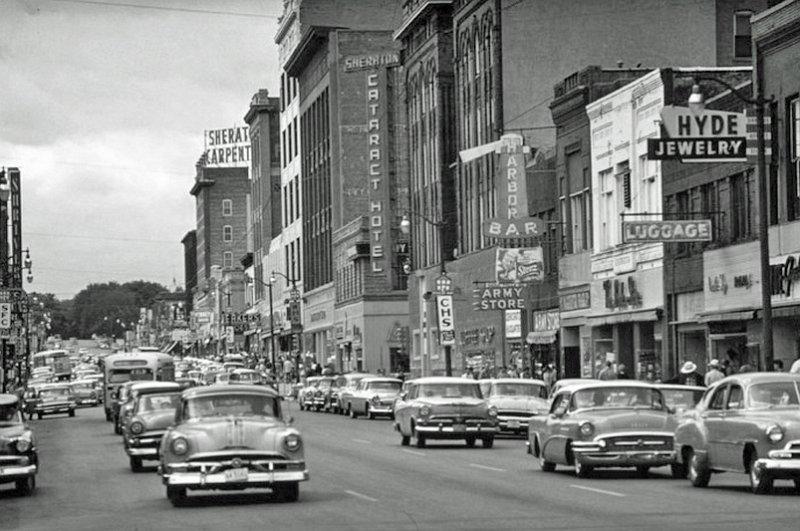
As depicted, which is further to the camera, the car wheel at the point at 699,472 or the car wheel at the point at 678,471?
the car wheel at the point at 678,471

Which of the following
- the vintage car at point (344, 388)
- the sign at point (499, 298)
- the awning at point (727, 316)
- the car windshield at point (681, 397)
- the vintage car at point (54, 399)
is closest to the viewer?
the car windshield at point (681, 397)

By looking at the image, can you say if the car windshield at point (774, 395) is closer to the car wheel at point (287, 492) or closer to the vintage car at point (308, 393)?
the car wheel at point (287, 492)

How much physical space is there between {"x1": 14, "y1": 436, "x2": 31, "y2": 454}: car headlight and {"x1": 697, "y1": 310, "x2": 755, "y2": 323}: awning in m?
24.8

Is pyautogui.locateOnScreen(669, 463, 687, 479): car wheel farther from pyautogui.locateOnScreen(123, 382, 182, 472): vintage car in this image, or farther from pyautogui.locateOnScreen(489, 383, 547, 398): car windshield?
pyautogui.locateOnScreen(489, 383, 547, 398): car windshield

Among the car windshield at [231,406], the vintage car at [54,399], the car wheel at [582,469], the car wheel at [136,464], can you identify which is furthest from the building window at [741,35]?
the car windshield at [231,406]

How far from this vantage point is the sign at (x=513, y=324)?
72.8 m

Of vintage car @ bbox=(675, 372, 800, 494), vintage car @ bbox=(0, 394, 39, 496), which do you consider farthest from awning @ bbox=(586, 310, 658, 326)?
vintage car @ bbox=(0, 394, 39, 496)

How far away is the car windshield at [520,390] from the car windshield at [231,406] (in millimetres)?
20218

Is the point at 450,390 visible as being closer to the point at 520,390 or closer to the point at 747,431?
the point at 520,390

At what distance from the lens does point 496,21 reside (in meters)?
74.3

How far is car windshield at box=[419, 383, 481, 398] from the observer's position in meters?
39.7

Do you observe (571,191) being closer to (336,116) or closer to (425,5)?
(425,5)

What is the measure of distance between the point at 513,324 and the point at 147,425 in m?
41.3

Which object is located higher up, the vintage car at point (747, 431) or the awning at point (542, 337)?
the awning at point (542, 337)
